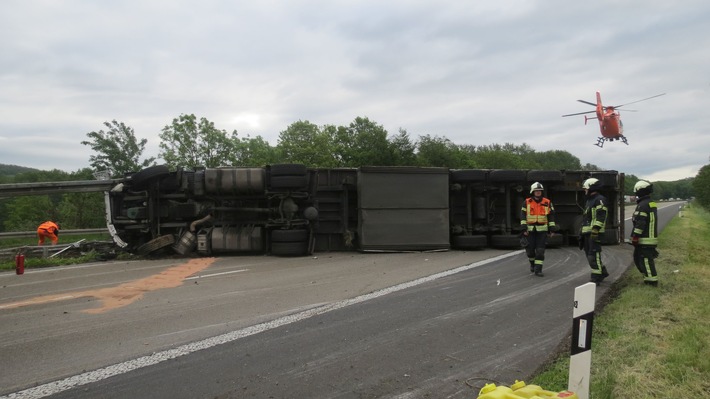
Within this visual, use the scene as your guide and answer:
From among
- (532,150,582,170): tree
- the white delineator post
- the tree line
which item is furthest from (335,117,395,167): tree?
(532,150,582,170): tree

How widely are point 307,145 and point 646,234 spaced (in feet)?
153

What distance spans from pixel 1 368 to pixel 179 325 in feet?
5.05

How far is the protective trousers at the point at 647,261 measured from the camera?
6.26 meters

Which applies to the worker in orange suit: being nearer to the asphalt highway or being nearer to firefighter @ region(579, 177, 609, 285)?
the asphalt highway

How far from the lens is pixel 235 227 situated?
11.0 m

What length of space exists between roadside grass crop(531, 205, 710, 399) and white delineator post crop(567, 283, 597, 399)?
426mm

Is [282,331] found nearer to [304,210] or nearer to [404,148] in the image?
[304,210]

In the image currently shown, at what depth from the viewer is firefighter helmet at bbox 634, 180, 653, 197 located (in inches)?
256

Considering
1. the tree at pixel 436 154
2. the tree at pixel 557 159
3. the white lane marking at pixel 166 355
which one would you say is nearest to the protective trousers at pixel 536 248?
the white lane marking at pixel 166 355

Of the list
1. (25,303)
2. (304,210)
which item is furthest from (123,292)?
(304,210)

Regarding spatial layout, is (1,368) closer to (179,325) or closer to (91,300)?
(179,325)

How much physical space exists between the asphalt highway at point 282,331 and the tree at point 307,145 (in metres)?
40.2

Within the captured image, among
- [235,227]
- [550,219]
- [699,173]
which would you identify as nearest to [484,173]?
[550,219]

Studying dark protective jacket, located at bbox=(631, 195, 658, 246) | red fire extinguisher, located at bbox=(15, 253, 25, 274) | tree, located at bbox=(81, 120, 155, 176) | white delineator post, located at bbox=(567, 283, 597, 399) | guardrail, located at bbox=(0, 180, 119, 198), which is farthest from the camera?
tree, located at bbox=(81, 120, 155, 176)
